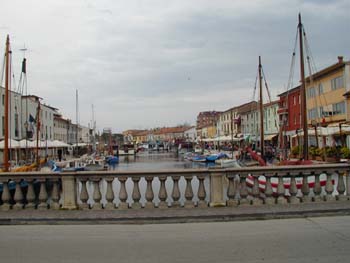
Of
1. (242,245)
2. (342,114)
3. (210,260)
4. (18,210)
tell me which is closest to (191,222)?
(242,245)

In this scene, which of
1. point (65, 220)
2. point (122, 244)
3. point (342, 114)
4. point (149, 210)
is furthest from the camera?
point (342, 114)

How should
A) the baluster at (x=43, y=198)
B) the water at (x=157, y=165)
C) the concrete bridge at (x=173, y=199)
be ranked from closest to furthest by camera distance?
the concrete bridge at (x=173, y=199)
the baluster at (x=43, y=198)
the water at (x=157, y=165)

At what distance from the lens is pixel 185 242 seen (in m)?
7.19

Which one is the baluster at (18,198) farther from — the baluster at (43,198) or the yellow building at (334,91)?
the yellow building at (334,91)

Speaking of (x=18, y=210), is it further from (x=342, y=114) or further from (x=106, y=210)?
(x=342, y=114)

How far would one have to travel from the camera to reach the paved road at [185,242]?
630cm

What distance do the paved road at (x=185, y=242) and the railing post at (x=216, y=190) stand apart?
94 cm

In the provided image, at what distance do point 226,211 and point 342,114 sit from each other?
44131 mm

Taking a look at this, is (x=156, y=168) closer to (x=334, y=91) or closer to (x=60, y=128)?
(x=334, y=91)

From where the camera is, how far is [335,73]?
50.2m

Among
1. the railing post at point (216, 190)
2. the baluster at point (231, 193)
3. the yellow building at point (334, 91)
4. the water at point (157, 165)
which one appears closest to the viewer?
the railing post at point (216, 190)

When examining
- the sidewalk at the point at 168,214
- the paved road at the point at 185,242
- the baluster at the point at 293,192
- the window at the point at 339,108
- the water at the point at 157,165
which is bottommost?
the water at the point at 157,165

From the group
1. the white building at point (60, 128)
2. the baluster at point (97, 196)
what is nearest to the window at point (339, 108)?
the baluster at point (97, 196)

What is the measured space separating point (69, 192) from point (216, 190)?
11.4ft
